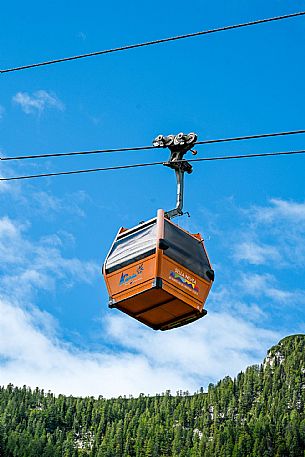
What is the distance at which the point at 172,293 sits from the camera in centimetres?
1742

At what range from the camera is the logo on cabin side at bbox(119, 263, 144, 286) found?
58.6 ft

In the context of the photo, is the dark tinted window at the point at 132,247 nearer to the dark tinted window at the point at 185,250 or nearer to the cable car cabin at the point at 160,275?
the cable car cabin at the point at 160,275

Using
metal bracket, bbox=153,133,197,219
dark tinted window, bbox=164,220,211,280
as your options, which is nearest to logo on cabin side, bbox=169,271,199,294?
dark tinted window, bbox=164,220,211,280

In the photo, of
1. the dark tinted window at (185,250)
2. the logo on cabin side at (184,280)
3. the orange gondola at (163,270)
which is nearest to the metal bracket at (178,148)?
the orange gondola at (163,270)

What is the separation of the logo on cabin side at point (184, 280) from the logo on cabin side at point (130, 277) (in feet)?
1.85

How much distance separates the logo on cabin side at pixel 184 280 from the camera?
17625 mm

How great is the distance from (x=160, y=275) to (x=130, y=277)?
2.54 feet

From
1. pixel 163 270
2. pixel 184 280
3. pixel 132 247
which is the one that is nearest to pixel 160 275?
pixel 163 270

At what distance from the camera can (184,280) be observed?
17.8 m

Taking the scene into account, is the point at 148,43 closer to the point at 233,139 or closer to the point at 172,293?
the point at 233,139

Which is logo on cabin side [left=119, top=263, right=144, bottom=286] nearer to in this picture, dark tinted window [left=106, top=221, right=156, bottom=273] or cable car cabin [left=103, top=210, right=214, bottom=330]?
cable car cabin [left=103, top=210, right=214, bottom=330]

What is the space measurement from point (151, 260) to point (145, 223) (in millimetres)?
1146

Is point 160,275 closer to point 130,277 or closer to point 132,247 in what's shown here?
point 130,277

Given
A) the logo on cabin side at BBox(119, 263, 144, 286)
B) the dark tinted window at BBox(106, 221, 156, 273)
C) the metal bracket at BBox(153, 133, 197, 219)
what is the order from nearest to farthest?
the metal bracket at BBox(153, 133, 197, 219), the logo on cabin side at BBox(119, 263, 144, 286), the dark tinted window at BBox(106, 221, 156, 273)
